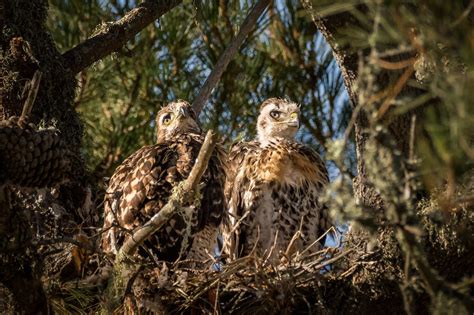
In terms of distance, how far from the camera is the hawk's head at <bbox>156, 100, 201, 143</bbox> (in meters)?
5.79

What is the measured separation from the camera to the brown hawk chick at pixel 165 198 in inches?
202

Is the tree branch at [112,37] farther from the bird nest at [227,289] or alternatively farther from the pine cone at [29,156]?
the pine cone at [29,156]

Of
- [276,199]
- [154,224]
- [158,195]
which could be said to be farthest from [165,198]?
[154,224]

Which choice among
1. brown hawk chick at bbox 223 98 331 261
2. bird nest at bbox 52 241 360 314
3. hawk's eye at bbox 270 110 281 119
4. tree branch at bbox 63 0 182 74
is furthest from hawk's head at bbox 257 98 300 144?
bird nest at bbox 52 241 360 314

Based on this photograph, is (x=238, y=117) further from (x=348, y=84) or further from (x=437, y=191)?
(x=437, y=191)

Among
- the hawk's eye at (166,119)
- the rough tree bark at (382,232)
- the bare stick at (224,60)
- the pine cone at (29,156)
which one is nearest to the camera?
the pine cone at (29,156)

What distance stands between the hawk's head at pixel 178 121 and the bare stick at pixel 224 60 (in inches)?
3.8

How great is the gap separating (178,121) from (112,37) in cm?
Result: 77

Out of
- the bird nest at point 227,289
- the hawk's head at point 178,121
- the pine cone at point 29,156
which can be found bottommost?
the bird nest at point 227,289

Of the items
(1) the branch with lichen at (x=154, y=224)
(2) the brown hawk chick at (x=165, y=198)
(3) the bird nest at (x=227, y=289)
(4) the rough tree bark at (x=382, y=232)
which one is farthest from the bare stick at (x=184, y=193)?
(2) the brown hawk chick at (x=165, y=198)

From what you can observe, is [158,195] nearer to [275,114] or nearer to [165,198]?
[165,198]

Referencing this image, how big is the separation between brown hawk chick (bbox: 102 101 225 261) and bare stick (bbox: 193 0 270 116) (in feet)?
0.80

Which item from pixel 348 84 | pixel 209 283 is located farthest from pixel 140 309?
pixel 348 84

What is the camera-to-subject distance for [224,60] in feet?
17.8
